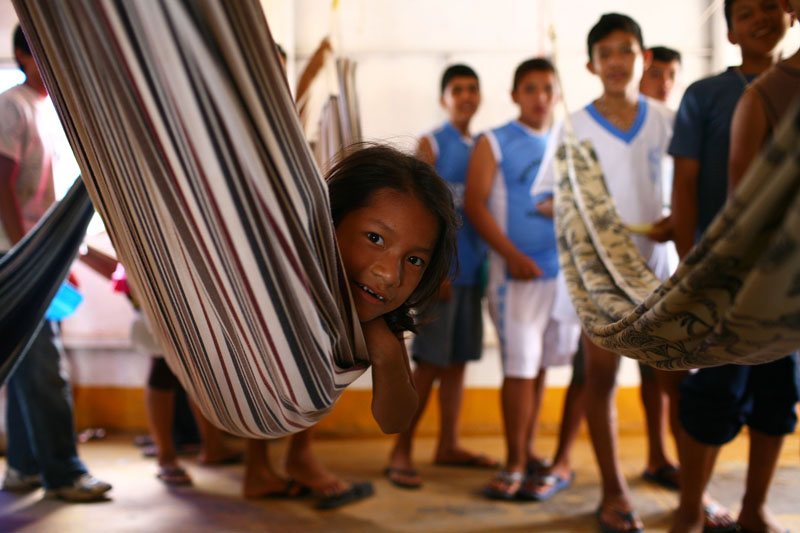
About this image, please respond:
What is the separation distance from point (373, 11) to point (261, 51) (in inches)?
82.2

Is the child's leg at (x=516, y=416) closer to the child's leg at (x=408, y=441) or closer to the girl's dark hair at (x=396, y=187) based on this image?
the child's leg at (x=408, y=441)

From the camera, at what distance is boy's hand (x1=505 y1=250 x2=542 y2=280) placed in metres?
2.05

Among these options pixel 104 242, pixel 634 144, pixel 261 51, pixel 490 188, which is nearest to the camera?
pixel 261 51

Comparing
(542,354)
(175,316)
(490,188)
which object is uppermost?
(490,188)

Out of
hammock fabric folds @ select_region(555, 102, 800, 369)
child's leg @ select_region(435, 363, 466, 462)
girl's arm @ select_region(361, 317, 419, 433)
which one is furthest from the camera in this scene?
child's leg @ select_region(435, 363, 466, 462)

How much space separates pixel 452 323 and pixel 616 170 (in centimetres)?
74

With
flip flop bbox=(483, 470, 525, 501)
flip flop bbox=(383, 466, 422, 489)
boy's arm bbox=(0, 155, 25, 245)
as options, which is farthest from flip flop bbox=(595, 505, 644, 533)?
boy's arm bbox=(0, 155, 25, 245)

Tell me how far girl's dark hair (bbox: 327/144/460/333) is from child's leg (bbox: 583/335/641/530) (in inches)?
30.2

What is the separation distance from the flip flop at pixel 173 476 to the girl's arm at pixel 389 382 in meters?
1.38

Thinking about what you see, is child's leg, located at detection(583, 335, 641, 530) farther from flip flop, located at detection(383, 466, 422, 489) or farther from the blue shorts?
flip flop, located at detection(383, 466, 422, 489)

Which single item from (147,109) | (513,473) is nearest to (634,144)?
(513,473)

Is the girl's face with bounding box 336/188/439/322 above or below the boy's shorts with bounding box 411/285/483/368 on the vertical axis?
above

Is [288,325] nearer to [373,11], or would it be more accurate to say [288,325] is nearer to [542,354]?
[542,354]

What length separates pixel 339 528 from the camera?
1.80 m
